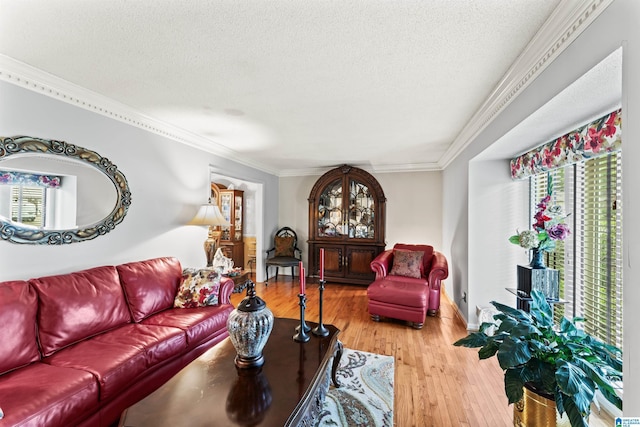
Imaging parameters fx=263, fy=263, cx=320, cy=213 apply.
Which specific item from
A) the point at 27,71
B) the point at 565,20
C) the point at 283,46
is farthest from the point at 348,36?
the point at 27,71

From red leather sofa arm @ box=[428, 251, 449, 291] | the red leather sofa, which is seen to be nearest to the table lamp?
the red leather sofa

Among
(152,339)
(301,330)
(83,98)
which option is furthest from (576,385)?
(83,98)

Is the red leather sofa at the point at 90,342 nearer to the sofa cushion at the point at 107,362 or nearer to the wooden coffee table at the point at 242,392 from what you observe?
the sofa cushion at the point at 107,362

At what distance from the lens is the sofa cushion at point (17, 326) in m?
1.53

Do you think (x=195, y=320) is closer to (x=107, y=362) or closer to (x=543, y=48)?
(x=107, y=362)

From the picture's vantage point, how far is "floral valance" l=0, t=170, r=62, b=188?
184 cm

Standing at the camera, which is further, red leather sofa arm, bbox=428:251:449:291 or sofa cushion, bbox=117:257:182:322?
red leather sofa arm, bbox=428:251:449:291

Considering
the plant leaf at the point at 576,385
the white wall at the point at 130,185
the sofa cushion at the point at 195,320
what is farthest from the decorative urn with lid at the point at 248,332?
the white wall at the point at 130,185

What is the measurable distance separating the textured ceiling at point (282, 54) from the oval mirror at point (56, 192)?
0.58m

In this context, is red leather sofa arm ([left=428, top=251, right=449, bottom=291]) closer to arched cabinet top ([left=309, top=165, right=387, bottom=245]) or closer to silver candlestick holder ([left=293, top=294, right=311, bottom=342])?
arched cabinet top ([left=309, top=165, right=387, bottom=245])

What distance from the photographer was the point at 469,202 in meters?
2.97

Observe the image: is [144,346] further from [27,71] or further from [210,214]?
[27,71]

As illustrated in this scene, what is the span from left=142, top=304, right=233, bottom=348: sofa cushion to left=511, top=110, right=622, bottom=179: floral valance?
121 inches

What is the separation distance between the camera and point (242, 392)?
1.25m
